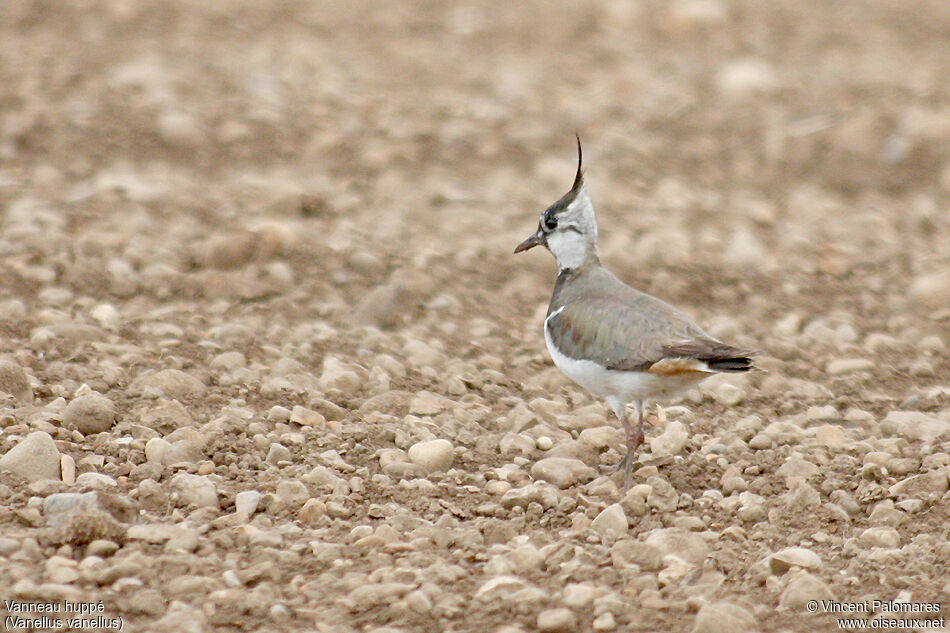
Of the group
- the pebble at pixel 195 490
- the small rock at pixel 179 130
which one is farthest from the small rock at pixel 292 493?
the small rock at pixel 179 130

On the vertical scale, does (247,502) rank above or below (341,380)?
above

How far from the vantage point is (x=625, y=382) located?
6.15 metres

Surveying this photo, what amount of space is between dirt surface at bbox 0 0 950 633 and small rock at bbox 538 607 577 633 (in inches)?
0.8

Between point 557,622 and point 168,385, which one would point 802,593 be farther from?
point 168,385

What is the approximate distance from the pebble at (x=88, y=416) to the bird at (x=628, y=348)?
2314mm

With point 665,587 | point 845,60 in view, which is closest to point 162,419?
point 665,587

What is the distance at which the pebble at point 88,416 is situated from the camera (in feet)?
19.9

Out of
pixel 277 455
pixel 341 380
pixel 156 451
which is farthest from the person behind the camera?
pixel 341 380

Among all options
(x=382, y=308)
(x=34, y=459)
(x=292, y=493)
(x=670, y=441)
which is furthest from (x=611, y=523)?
(x=382, y=308)

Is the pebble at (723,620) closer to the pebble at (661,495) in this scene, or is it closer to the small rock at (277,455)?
the pebble at (661,495)

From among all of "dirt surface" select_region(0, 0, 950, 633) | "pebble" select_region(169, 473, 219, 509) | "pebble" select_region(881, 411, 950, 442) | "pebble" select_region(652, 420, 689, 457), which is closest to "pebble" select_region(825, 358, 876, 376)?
"dirt surface" select_region(0, 0, 950, 633)

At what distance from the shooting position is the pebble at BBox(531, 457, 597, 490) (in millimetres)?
6059

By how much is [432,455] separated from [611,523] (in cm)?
Answer: 99

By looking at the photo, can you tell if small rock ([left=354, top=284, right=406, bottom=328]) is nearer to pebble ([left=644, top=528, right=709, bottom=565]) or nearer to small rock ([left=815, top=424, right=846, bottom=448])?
small rock ([left=815, top=424, right=846, bottom=448])
